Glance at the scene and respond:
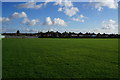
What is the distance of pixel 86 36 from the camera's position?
8288 centimetres

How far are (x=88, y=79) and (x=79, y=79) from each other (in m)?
0.27

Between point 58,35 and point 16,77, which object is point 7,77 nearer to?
point 16,77

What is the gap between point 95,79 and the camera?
443cm

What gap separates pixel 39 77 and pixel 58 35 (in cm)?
7909

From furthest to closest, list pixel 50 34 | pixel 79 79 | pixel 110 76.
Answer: pixel 50 34 → pixel 110 76 → pixel 79 79

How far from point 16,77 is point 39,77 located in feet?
2.28

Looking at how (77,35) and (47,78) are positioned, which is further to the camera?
(77,35)

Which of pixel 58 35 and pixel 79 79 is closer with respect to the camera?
pixel 79 79

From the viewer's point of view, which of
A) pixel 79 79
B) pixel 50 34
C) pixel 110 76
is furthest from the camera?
pixel 50 34

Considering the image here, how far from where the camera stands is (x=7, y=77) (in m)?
4.53

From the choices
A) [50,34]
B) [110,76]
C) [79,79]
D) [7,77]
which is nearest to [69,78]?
[79,79]

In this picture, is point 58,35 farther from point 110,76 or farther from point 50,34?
point 110,76

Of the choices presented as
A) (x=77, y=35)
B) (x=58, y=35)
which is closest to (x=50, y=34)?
(x=58, y=35)

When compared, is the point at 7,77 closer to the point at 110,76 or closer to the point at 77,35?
the point at 110,76
